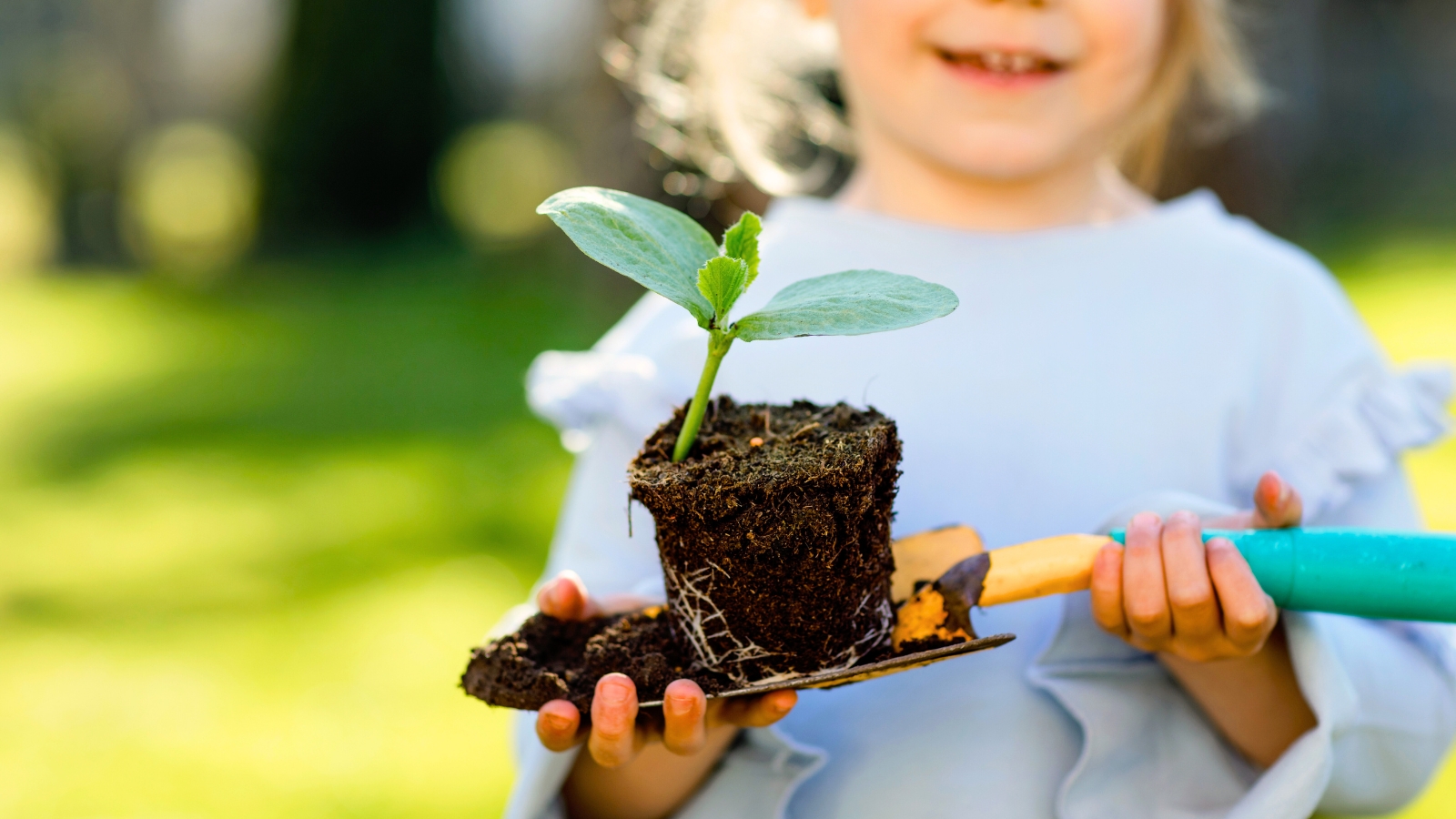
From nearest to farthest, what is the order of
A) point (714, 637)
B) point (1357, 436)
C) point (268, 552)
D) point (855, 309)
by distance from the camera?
1. point (855, 309)
2. point (714, 637)
3. point (1357, 436)
4. point (268, 552)

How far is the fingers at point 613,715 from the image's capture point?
907mm

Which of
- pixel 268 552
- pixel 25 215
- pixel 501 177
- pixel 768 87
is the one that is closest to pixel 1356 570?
pixel 768 87

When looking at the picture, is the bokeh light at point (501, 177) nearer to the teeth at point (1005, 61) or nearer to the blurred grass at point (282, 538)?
the blurred grass at point (282, 538)

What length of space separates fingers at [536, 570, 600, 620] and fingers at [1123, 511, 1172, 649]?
1.48 ft

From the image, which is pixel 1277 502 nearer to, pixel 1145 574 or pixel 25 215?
pixel 1145 574

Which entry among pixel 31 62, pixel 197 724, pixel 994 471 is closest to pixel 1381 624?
pixel 994 471

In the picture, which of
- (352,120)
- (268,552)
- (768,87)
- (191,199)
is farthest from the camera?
(191,199)

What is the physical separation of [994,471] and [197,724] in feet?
6.29

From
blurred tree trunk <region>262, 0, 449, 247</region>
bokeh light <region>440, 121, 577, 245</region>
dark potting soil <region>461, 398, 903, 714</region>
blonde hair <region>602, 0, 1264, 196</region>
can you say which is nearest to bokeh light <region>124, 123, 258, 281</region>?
blurred tree trunk <region>262, 0, 449, 247</region>

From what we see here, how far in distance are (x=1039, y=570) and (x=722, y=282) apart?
357 millimetres

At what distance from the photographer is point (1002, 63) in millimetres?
1242

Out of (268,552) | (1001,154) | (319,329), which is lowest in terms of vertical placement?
(1001,154)

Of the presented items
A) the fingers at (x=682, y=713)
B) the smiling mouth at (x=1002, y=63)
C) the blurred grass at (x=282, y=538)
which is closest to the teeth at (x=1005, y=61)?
the smiling mouth at (x=1002, y=63)

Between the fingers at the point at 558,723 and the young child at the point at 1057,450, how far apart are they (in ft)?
0.42
